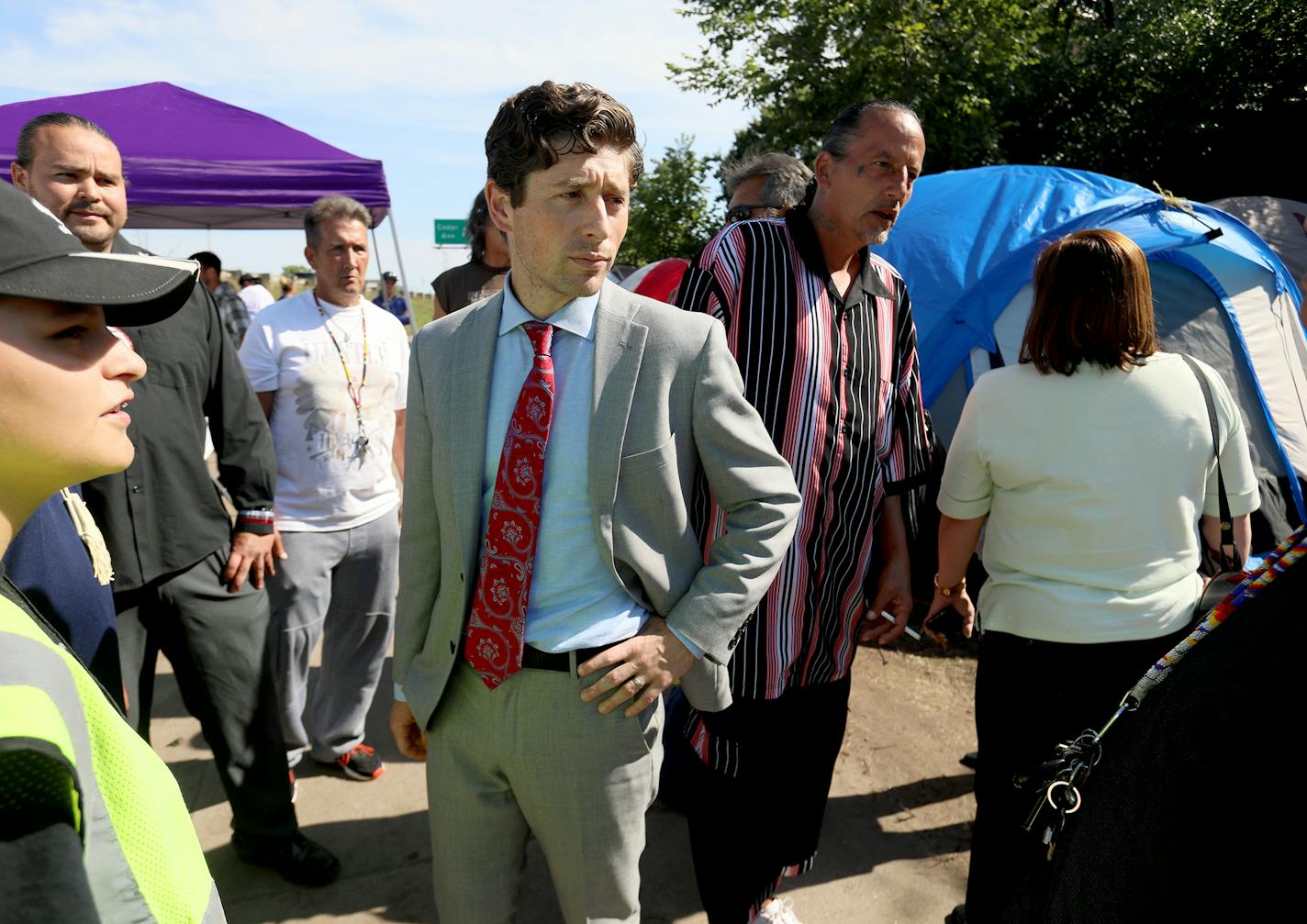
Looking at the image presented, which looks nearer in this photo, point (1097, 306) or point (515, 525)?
point (515, 525)

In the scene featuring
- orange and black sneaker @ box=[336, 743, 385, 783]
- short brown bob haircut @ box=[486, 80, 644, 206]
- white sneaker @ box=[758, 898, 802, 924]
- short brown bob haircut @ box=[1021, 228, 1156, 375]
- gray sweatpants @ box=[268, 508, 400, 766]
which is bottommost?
orange and black sneaker @ box=[336, 743, 385, 783]

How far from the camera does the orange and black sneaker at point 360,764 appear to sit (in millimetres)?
3270

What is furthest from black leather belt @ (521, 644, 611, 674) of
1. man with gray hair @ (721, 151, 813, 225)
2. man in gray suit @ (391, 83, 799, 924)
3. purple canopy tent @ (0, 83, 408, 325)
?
purple canopy tent @ (0, 83, 408, 325)

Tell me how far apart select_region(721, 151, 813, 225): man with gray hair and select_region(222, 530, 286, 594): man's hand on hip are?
89.7 inches

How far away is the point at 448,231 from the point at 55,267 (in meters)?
14.3

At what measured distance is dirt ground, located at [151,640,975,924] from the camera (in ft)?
8.57

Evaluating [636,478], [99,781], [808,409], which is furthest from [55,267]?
[808,409]

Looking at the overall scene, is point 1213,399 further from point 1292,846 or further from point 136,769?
point 136,769

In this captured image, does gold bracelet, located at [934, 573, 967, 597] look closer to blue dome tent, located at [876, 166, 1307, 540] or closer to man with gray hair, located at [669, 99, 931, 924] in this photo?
man with gray hair, located at [669, 99, 931, 924]

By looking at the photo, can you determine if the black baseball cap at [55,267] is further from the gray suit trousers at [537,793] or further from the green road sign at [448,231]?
the green road sign at [448,231]

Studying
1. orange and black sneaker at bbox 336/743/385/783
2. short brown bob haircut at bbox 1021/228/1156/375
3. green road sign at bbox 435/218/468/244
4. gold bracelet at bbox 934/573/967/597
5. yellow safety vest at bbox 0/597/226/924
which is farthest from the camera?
green road sign at bbox 435/218/468/244

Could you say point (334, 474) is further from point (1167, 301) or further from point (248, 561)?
point (1167, 301)

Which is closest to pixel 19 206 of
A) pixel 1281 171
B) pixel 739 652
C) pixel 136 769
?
pixel 136 769

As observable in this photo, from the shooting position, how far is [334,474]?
3.04 m
